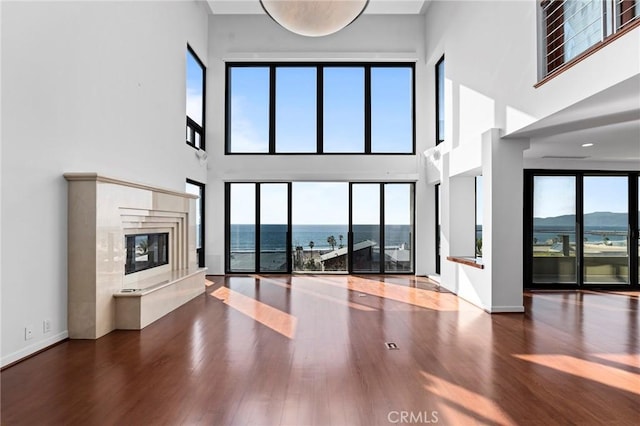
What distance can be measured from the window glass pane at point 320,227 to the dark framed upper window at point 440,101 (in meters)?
2.41

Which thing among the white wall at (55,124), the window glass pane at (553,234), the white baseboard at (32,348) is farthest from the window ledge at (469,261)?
the white baseboard at (32,348)

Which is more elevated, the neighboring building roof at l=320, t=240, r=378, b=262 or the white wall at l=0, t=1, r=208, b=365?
the white wall at l=0, t=1, r=208, b=365

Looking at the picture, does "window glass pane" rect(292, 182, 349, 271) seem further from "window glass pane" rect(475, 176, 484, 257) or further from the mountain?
→ the mountain

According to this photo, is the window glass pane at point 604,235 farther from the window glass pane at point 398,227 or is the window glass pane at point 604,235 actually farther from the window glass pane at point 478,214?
the window glass pane at point 398,227

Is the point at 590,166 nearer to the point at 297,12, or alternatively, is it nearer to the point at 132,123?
the point at 297,12

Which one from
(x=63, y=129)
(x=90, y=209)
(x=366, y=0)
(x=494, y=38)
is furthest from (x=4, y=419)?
(x=494, y=38)

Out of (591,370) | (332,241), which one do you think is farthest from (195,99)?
(591,370)

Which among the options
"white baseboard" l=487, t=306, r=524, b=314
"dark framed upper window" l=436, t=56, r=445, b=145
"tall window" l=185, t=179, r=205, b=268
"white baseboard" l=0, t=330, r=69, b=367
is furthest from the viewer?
"tall window" l=185, t=179, r=205, b=268

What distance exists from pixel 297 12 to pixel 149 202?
3383mm

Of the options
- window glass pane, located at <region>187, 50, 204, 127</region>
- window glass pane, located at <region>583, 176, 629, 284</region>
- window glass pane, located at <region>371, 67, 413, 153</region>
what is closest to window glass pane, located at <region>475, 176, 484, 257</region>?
window glass pane, located at <region>583, 176, 629, 284</region>

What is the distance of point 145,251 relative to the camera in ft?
18.4

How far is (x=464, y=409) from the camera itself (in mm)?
2611

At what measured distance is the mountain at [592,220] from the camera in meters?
7.35

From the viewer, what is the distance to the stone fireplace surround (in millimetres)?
4074
